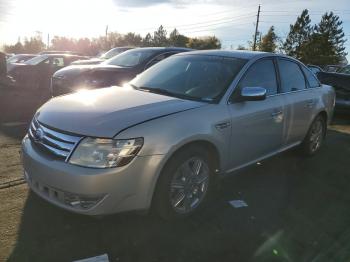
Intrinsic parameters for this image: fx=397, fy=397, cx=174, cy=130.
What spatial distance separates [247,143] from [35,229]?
2.31 meters

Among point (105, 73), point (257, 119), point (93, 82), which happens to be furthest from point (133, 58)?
point (257, 119)

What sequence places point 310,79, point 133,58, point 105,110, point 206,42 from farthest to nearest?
point 206,42 < point 133,58 < point 310,79 < point 105,110

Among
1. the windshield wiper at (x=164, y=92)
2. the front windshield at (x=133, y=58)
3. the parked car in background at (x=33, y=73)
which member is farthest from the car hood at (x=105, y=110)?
the parked car in background at (x=33, y=73)

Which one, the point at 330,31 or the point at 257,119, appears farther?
the point at 330,31

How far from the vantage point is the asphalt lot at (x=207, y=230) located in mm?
3229

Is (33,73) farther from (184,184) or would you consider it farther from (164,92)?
(184,184)

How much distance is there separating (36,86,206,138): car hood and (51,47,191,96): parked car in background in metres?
4.15

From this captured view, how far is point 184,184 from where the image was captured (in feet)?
12.2

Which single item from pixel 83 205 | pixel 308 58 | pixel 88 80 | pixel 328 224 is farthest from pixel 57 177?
pixel 308 58

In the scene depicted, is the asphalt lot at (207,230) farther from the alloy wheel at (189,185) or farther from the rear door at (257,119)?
the rear door at (257,119)

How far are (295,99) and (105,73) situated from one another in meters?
4.45

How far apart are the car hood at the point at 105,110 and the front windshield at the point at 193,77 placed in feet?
0.83

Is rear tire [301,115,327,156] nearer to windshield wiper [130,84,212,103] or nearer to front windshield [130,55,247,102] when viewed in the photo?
front windshield [130,55,247,102]

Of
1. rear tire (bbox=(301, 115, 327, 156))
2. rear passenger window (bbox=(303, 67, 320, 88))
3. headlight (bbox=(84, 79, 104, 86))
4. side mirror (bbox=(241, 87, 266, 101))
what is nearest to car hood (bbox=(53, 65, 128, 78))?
headlight (bbox=(84, 79, 104, 86))
